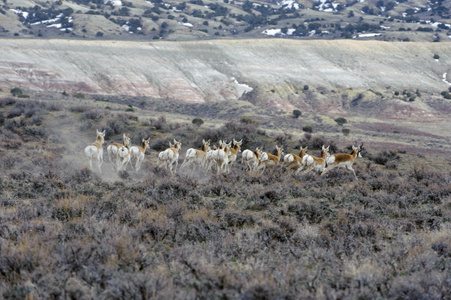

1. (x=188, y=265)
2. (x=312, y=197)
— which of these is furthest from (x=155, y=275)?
(x=312, y=197)

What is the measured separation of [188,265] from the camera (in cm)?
516

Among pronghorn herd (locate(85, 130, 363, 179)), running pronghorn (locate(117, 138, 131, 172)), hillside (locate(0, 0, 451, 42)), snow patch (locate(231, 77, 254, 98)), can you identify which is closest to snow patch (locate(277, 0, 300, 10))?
hillside (locate(0, 0, 451, 42))

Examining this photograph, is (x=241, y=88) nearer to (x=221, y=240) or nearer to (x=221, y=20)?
(x=221, y=240)

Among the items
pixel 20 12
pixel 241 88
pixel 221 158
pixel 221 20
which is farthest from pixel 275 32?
pixel 221 158

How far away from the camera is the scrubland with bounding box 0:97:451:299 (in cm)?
471

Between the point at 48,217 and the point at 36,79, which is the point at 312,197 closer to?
the point at 48,217

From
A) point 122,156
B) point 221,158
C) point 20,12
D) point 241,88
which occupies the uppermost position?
point 20,12

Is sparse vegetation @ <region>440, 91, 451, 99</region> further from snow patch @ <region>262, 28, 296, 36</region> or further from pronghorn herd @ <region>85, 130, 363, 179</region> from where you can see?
pronghorn herd @ <region>85, 130, 363, 179</region>

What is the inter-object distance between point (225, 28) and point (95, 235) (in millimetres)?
131588

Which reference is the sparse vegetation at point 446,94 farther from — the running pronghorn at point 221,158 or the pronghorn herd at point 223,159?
the running pronghorn at point 221,158

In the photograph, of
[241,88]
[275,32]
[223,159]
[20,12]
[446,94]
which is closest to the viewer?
[223,159]

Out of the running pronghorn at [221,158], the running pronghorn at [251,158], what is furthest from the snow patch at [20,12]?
the running pronghorn at [251,158]

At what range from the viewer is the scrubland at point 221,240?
4.71 meters

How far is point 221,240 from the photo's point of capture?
683 centimetres
